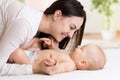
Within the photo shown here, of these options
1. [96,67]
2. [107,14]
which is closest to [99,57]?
[96,67]

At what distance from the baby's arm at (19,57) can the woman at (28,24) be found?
4 centimetres

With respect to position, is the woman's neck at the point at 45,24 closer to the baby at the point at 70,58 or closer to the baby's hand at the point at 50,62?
the baby at the point at 70,58

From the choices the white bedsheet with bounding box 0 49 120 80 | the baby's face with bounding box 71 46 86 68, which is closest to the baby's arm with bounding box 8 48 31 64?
the white bedsheet with bounding box 0 49 120 80

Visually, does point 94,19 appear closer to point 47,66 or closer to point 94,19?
point 94,19

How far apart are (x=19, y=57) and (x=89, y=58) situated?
0.37 meters

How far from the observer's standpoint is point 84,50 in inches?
64.6

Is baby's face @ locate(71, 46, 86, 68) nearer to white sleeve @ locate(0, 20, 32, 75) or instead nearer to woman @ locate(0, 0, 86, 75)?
woman @ locate(0, 0, 86, 75)

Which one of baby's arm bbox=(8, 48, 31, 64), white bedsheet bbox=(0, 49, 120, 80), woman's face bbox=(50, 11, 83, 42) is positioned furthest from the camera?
woman's face bbox=(50, 11, 83, 42)

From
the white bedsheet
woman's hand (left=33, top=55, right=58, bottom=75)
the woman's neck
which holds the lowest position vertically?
the white bedsheet

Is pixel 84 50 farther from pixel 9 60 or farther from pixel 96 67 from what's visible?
pixel 9 60

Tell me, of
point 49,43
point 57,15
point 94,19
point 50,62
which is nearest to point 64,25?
point 57,15

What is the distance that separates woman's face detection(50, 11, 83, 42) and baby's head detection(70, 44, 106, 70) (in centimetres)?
14

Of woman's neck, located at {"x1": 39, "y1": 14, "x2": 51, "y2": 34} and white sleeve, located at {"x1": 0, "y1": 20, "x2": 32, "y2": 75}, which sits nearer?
white sleeve, located at {"x1": 0, "y1": 20, "x2": 32, "y2": 75}

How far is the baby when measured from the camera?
1577 millimetres
